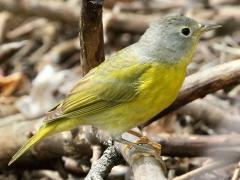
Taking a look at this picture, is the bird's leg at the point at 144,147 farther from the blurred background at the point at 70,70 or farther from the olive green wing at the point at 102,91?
the olive green wing at the point at 102,91

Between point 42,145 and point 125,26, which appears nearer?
Result: point 42,145

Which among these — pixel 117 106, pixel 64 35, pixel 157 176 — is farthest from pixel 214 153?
pixel 64 35

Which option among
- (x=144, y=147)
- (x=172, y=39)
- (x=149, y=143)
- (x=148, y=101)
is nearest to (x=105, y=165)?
(x=144, y=147)

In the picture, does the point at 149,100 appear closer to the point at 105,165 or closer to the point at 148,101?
the point at 148,101

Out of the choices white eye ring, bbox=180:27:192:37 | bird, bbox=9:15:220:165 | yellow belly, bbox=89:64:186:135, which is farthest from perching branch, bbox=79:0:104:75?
white eye ring, bbox=180:27:192:37

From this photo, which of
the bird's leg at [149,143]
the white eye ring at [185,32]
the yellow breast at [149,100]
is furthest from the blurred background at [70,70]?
the white eye ring at [185,32]

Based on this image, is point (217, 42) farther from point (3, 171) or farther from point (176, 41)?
point (3, 171)
